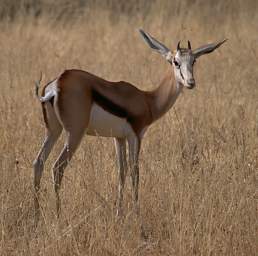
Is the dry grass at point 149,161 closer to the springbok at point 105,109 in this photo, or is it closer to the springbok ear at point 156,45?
the springbok at point 105,109

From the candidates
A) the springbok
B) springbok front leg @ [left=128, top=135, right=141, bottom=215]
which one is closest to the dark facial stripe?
the springbok

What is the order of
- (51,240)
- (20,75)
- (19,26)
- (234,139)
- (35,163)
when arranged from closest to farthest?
1. (51,240)
2. (35,163)
3. (234,139)
4. (20,75)
5. (19,26)

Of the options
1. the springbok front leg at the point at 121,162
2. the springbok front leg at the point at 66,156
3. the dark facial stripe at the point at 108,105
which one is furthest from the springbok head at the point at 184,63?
the springbok front leg at the point at 66,156

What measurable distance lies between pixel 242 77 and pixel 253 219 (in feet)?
15.2

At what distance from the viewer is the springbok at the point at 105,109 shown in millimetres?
5156

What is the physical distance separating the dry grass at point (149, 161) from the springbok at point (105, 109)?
13cm

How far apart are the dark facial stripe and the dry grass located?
351 mm

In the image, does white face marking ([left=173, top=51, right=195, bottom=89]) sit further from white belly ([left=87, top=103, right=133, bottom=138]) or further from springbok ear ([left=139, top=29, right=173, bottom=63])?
white belly ([left=87, top=103, right=133, bottom=138])

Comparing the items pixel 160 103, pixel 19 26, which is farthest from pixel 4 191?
pixel 19 26

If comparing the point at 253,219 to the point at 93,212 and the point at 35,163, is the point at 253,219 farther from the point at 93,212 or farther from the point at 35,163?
the point at 35,163

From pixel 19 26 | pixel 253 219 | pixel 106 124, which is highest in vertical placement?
pixel 19 26

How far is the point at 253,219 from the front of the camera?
457 cm

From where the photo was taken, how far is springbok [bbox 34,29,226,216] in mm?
5156

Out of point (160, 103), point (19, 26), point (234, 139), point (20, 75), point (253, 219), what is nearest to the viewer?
point (253, 219)
